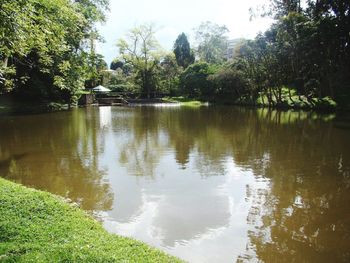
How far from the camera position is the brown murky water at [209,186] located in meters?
6.06

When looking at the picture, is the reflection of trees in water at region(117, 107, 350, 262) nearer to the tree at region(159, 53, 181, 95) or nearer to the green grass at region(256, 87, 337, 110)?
the green grass at region(256, 87, 337, 110)

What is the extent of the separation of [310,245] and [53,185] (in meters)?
6.53

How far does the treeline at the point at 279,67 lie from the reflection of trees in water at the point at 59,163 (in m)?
21.5

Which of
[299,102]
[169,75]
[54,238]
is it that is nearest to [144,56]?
[169,75]

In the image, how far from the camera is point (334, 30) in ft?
95.0

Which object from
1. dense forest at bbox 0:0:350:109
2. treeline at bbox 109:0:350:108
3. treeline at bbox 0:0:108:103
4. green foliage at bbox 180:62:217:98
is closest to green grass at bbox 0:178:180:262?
treeline at bbox 0:0:108:103

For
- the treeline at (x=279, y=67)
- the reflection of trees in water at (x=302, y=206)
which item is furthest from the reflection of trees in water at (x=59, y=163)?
the treeline at (x=279, y=67)

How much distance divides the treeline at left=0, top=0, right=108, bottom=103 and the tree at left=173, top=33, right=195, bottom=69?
137ft

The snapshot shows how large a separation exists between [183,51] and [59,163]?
6512 cm

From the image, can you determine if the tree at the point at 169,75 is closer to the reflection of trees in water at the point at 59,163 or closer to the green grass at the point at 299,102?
the green grass at the point at 299,102

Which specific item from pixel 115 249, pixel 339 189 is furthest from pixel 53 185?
pixel 339 189

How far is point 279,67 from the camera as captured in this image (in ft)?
114

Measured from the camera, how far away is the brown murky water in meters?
6.06

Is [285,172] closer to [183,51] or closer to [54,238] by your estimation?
[54,238]
